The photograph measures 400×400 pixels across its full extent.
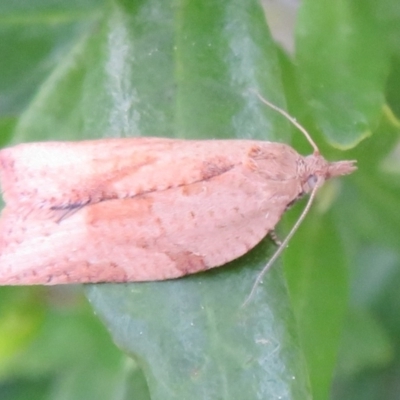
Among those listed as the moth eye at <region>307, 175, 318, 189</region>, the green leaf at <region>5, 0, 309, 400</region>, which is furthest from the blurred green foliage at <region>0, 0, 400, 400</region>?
the moth eye at <region>307, 175, 318, 189</region>

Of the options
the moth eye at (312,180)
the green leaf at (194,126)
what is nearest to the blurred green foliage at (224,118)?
the green leaf at (194,126)

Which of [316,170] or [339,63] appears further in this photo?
[316,170]

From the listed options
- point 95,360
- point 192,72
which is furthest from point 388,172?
point 95,360

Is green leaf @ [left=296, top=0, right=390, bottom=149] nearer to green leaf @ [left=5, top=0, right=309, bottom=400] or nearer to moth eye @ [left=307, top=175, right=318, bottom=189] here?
green leaf @ [left=5, top=0, right=309, bottom=400]

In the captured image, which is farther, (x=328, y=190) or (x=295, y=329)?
(x=328, y=190)

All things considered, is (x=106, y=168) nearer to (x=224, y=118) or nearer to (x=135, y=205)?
(x=135, y=205)

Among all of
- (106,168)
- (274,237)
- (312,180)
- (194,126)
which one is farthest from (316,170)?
(106,168)

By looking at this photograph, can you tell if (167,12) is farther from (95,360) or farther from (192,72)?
(95,360)

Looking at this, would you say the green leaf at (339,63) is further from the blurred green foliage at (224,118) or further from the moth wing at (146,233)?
the moth wing at (146,233)
